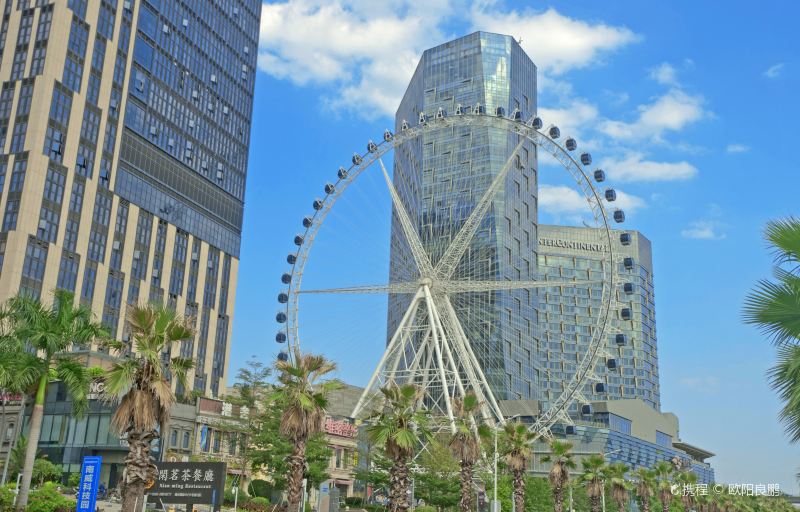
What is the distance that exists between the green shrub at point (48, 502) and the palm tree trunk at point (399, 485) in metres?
15.2

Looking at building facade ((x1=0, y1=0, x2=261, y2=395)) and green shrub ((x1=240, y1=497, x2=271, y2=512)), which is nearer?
green shrub ((x1=240, y1=497, x2=271, y2=512))

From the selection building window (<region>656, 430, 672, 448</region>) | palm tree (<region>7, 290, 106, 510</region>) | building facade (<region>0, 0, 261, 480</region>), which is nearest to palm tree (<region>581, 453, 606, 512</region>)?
palm tree (<region>7, 290, 106, 510</region>)

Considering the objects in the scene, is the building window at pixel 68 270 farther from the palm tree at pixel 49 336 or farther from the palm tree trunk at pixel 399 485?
the palm tree trunk at pixel 399 485

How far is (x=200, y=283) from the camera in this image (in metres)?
134

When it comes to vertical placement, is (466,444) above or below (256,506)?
above

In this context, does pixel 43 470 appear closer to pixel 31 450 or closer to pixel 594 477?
pixel 31 450

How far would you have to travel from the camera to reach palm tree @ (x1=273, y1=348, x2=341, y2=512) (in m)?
37.7

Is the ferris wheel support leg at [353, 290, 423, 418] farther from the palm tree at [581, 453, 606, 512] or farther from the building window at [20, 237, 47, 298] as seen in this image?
the building window at [20, 237, 47, 298]

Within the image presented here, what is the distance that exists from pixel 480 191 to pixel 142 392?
77956 millimetres

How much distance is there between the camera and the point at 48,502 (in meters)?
39.0

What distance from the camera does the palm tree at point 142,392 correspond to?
95.9ft

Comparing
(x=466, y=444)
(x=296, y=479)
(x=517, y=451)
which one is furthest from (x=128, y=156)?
(x=296, y=479)

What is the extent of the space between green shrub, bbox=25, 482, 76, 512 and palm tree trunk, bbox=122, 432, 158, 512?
11.7 m

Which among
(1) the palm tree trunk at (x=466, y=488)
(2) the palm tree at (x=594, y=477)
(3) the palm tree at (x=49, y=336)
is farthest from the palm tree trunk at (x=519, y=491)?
(3) the palm tree at (x=49, y=336)
